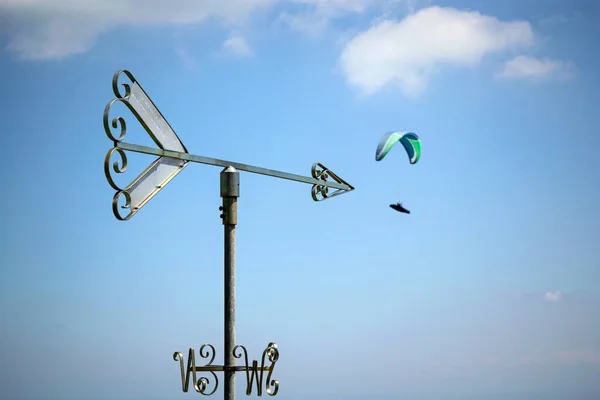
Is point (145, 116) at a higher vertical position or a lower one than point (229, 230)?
higher

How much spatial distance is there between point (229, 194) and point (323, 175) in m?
1.62

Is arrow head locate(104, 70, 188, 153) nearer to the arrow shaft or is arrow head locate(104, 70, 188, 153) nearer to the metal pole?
the arrow shaft

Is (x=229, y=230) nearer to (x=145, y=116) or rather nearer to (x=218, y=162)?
(x=218, y=162)

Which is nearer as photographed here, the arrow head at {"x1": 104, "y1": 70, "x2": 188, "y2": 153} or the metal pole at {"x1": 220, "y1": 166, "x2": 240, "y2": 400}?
the arrow head at {"x1": 104, "y1": 70, "x2": 188, "y2": 153}

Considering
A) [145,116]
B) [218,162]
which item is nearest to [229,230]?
[218,162]

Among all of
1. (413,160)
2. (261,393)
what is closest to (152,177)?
(261,393)

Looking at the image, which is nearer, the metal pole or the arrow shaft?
the arrow shaft

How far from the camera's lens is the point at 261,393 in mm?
6914

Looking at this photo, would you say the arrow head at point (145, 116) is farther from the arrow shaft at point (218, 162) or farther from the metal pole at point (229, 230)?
the metal pole at point (229, 230)

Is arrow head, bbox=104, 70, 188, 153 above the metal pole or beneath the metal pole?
above

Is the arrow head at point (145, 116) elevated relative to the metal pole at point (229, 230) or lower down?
elevated

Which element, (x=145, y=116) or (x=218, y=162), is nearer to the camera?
(x=145, y=116)

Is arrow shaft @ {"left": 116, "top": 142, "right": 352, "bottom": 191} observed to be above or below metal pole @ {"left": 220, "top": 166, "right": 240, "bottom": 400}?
above

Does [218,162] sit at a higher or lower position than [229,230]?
higher
